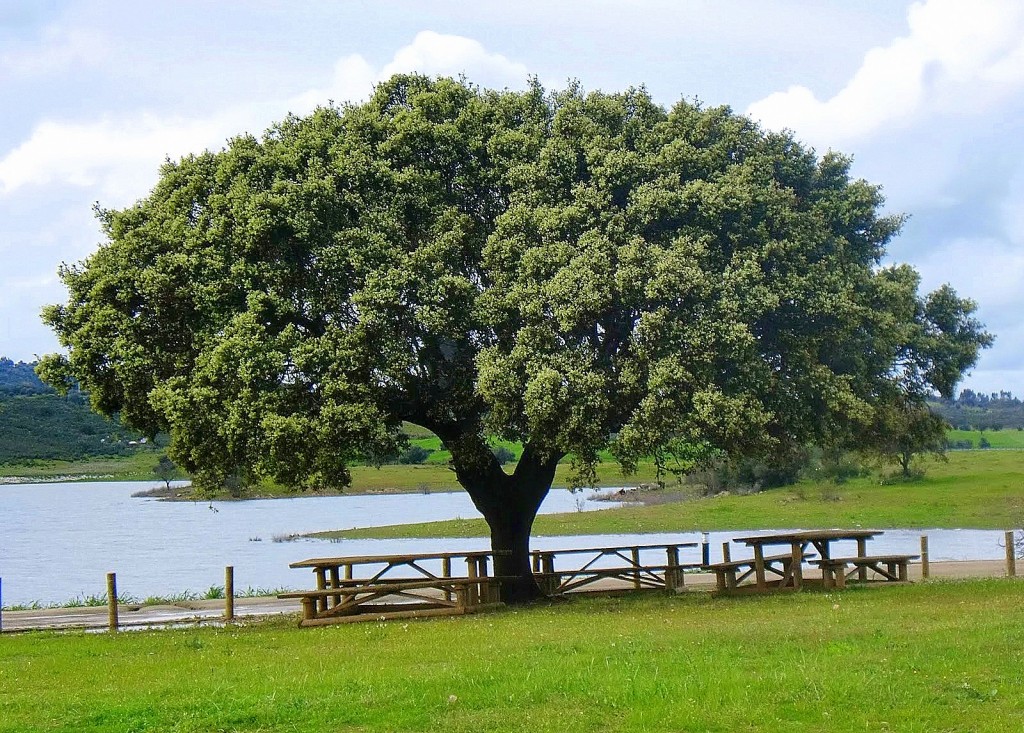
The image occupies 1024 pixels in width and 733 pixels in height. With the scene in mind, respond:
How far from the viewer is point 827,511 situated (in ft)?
186

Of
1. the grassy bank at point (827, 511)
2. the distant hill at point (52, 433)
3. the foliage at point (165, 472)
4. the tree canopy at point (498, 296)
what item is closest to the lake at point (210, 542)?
the grassy bank at point (827, 511)

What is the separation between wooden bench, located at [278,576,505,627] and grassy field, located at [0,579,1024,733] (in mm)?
1866

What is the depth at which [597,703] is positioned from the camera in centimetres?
1205

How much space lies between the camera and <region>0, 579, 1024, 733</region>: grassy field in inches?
450

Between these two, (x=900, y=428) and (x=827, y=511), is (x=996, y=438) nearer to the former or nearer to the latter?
(x=827, y=511)

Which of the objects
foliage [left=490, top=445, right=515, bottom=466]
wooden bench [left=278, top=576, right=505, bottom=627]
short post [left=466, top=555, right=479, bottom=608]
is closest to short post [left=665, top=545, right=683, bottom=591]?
wooden bench [left=278, top=576, right=505, bottom=627]

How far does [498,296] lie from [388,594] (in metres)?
6.81

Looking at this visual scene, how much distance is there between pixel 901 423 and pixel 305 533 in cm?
4309

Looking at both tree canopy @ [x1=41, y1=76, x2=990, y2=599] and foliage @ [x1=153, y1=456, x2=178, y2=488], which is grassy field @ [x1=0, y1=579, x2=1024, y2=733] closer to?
tree canopy @ [x1=41, y1=76, x2=990, y2=599]

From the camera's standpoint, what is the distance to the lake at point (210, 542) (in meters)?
42.2

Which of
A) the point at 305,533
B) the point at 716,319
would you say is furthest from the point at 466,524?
the point at 716,319

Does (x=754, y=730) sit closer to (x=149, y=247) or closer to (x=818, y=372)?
(x=818, y=372)

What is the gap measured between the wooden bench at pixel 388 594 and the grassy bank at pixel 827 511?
3172cm

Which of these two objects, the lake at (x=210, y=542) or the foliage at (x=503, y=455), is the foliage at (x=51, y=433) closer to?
the lake at (x=210, y=542)
